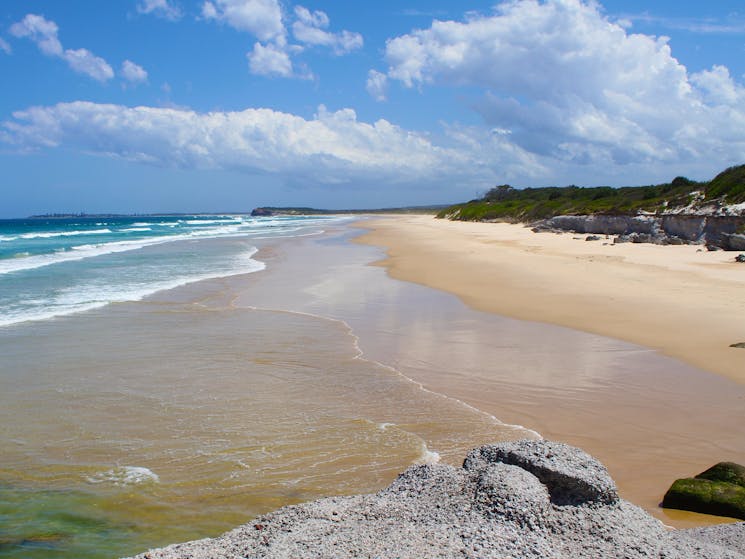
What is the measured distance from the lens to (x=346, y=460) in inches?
252

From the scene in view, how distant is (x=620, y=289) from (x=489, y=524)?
1568 cm

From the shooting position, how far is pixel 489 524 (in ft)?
12.1

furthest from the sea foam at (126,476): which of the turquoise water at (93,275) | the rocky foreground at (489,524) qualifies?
the turquoise water at (93,275)

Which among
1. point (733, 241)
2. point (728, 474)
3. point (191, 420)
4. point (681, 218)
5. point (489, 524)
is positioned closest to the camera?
point (489, 524)

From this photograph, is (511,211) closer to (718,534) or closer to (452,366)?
(452,366)

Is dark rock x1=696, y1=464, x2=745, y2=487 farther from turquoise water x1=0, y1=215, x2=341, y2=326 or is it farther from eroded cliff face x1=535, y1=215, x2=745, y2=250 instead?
eroded cliff face x1=535, y1=215, x2=745, y2=250

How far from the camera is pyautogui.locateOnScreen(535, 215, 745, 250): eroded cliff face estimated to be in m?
27.7

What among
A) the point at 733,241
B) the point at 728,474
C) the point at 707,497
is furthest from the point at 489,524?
the point at 733,241

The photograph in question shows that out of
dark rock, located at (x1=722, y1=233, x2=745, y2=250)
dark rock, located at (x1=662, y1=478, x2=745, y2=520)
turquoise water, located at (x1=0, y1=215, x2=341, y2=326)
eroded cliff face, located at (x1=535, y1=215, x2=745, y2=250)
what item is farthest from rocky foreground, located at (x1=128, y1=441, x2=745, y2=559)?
→ eroded cliff face, located at (x1=535, y1=215, x2=745, y2=250)

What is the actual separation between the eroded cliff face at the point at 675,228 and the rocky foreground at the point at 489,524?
84.2 feet

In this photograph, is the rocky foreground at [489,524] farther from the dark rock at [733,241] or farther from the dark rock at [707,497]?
the dark rock at [733,241]

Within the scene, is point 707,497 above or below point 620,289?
below

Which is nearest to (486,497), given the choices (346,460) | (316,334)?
(346,460)

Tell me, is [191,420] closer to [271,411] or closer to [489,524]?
[271,411]
